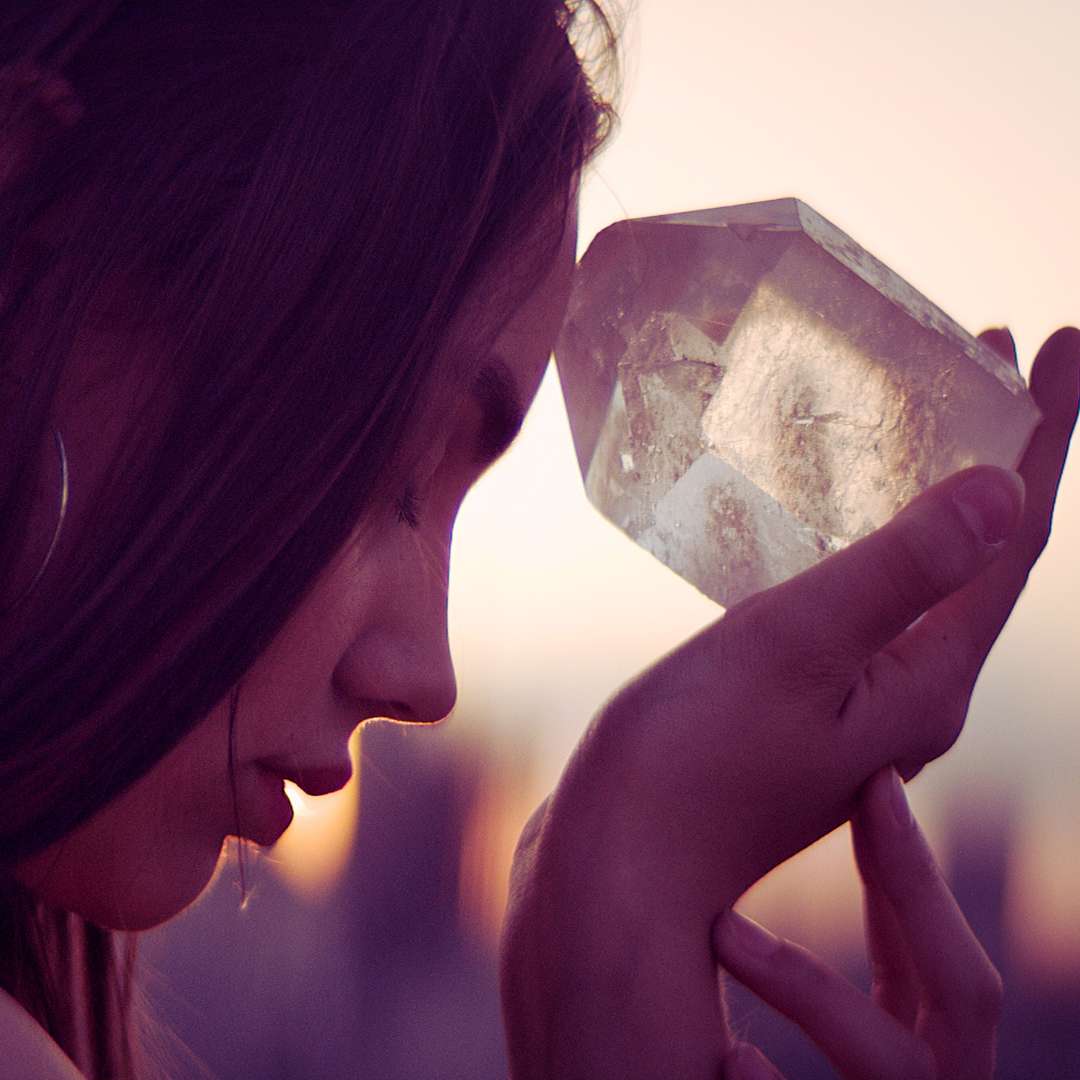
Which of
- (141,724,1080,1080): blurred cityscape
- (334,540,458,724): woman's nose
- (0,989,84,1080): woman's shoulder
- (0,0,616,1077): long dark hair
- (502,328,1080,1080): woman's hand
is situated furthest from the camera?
(141,724,1080,1080): blurred cityscape

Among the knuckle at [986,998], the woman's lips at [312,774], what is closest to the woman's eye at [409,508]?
the woman's lips at [312,774]

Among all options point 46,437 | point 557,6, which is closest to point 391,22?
point 557,6

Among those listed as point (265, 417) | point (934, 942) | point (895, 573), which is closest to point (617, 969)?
point (934, 942)

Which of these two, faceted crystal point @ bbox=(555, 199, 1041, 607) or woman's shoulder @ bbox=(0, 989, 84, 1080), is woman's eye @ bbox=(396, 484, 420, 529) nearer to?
faceted crystal point @ bbox=(555, 199, 1041, 607)

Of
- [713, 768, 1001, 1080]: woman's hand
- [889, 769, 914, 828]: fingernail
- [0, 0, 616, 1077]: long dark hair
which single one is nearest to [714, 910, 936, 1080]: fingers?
[713, 768, 1001, 1080]: woman's hand

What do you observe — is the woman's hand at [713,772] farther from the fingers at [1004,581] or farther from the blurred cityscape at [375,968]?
the blurred cityscape at [375,968]

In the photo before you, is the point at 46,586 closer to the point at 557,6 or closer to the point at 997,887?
the point at 557,6
